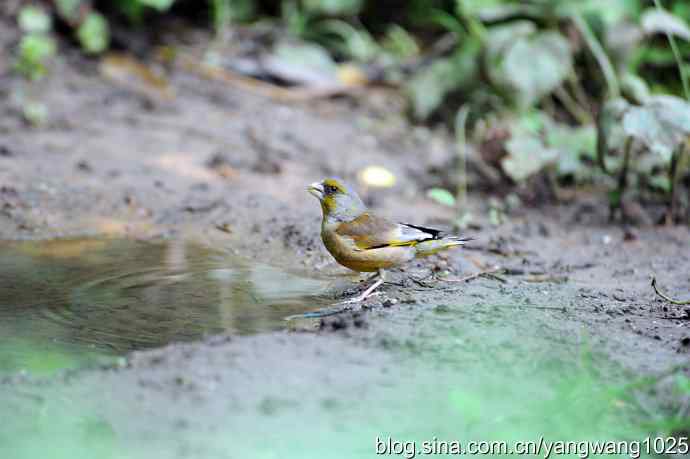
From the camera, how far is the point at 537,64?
8062mm

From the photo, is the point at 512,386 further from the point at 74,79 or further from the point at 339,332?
the point at 74,79

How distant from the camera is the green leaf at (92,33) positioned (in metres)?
9.44

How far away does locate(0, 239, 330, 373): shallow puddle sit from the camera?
4.21 m

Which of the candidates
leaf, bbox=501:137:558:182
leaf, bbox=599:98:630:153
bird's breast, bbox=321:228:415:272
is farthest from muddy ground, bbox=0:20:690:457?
leaf, bbox=599:98:630:153

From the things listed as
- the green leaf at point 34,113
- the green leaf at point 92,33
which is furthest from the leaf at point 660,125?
the green leaf at point 92,33

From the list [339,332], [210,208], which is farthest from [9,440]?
[210,208]

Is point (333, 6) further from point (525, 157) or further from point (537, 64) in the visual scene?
point (525, 157)

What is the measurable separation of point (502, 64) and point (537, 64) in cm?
35

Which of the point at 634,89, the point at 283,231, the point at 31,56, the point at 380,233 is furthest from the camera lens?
the point at 31,56

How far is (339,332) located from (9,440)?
164cm

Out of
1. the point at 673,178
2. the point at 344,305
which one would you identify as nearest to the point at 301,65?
the point at 673,178

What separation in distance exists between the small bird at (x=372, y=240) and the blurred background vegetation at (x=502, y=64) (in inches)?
63.1

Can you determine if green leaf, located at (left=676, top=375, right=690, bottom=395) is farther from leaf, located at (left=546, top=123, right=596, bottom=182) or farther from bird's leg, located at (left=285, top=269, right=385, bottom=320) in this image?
leaf, located at (left=546, top=123, right=596, bottom=182)

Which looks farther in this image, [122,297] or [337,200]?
[337,200]
